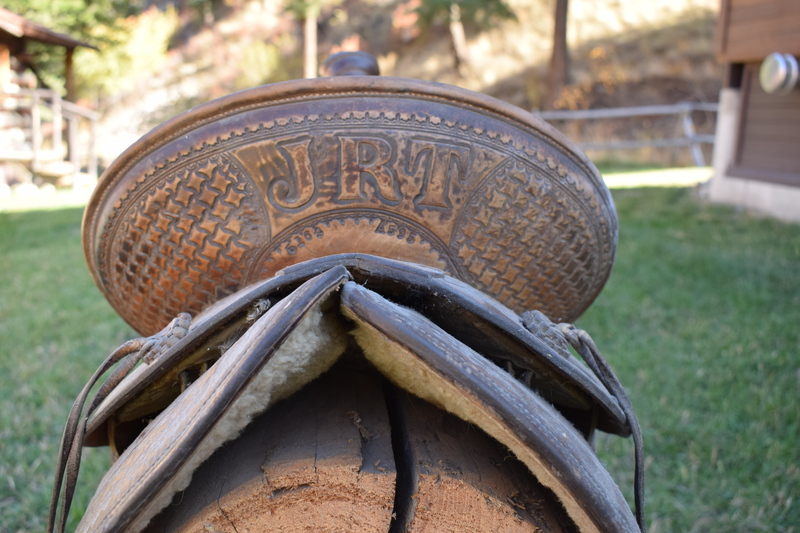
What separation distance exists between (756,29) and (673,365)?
5201mm

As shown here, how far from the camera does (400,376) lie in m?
0.71

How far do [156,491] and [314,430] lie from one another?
203 mm

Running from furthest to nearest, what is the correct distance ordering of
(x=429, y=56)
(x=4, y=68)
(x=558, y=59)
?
(x=429, y=56), (x=558, y=59), (x=4, y=68)

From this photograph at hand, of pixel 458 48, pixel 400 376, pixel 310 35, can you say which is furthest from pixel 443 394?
pixel 458 48

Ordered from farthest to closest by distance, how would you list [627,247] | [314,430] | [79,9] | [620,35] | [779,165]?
[620,35] < [79,9] < [779,165] < [627,247] < [314,430]

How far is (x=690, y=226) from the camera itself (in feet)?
18.8

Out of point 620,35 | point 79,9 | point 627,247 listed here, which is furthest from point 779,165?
point 79,9

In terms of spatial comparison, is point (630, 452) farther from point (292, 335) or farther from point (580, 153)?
point (292, 335)

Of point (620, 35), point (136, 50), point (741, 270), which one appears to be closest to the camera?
point (741, 270)

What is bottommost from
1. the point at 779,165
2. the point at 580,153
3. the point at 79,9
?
the point at 779,165

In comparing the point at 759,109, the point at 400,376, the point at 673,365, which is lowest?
the point at 673,365

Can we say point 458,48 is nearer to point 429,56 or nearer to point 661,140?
point 429,56

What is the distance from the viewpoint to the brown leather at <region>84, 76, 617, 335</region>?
941 mm

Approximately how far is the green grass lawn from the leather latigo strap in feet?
3.73
